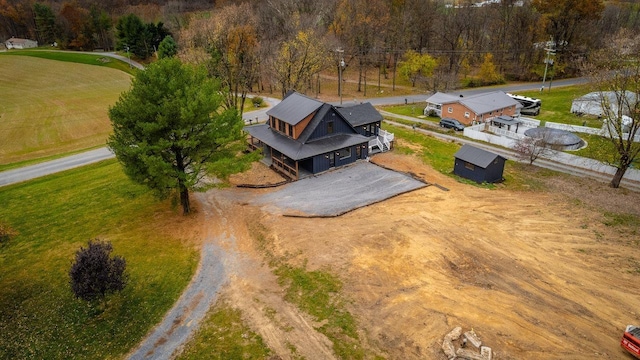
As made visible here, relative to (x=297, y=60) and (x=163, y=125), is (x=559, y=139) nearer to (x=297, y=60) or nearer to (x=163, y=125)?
(x=297, y=60)

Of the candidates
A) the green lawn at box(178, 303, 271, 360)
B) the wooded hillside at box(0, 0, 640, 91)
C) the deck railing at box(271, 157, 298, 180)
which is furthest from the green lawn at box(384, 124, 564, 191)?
the green lawn at box(178, 303, 271, 360)


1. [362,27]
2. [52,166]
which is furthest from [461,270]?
[362,27]

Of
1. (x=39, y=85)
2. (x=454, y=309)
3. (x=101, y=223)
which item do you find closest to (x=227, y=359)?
(x=454, y=309)

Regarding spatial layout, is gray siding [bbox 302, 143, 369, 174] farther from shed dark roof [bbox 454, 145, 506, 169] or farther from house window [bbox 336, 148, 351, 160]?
shed dark roof [bbox 454, 145, 506, 169]

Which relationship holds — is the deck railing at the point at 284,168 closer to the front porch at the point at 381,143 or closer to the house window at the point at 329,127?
the house window at the point at 329,127

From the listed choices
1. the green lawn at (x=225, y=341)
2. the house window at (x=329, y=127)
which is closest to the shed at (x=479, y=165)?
the house window at (x=329, y=127)
